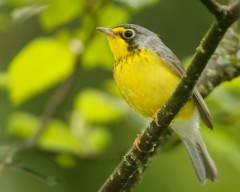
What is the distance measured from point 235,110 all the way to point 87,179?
3.10m

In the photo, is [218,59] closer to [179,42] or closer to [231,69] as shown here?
[231,69]

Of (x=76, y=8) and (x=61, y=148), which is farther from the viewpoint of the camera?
(x=61, y=148)

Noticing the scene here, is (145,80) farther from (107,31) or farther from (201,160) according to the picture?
(201,160)

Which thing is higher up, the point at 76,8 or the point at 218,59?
the point at 76,8

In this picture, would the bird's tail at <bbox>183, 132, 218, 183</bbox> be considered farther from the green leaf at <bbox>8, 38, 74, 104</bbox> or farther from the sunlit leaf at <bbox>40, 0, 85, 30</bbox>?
the sunlit leaf at <bbox>40, 0, 85, 30</bbox>

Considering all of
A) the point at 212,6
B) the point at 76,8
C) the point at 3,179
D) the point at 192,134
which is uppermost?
the point at 212,6

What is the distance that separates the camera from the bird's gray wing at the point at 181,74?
4.03 metres

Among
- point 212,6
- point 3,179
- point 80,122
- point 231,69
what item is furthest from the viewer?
point 3,179

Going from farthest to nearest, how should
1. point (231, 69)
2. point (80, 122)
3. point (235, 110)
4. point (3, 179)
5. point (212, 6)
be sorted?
point (3, 179)
point (80, 122)
point (235, 110)
point (231, 69)
point (212, 6)

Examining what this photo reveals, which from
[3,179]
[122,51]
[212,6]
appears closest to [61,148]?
[122,51]

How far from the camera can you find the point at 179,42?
829 centimetres

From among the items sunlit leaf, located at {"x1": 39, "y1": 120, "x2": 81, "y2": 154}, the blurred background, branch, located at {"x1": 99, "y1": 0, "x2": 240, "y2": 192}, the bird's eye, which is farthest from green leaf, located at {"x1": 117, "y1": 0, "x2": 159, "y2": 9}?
sunlit leaf, located at {"x1": 39, "y1": 120, "x2": 81, "y2": 154}

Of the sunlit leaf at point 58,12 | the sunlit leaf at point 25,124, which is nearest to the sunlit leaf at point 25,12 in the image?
the sunlit leaf at point 58,12

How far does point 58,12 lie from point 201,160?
1292mm
